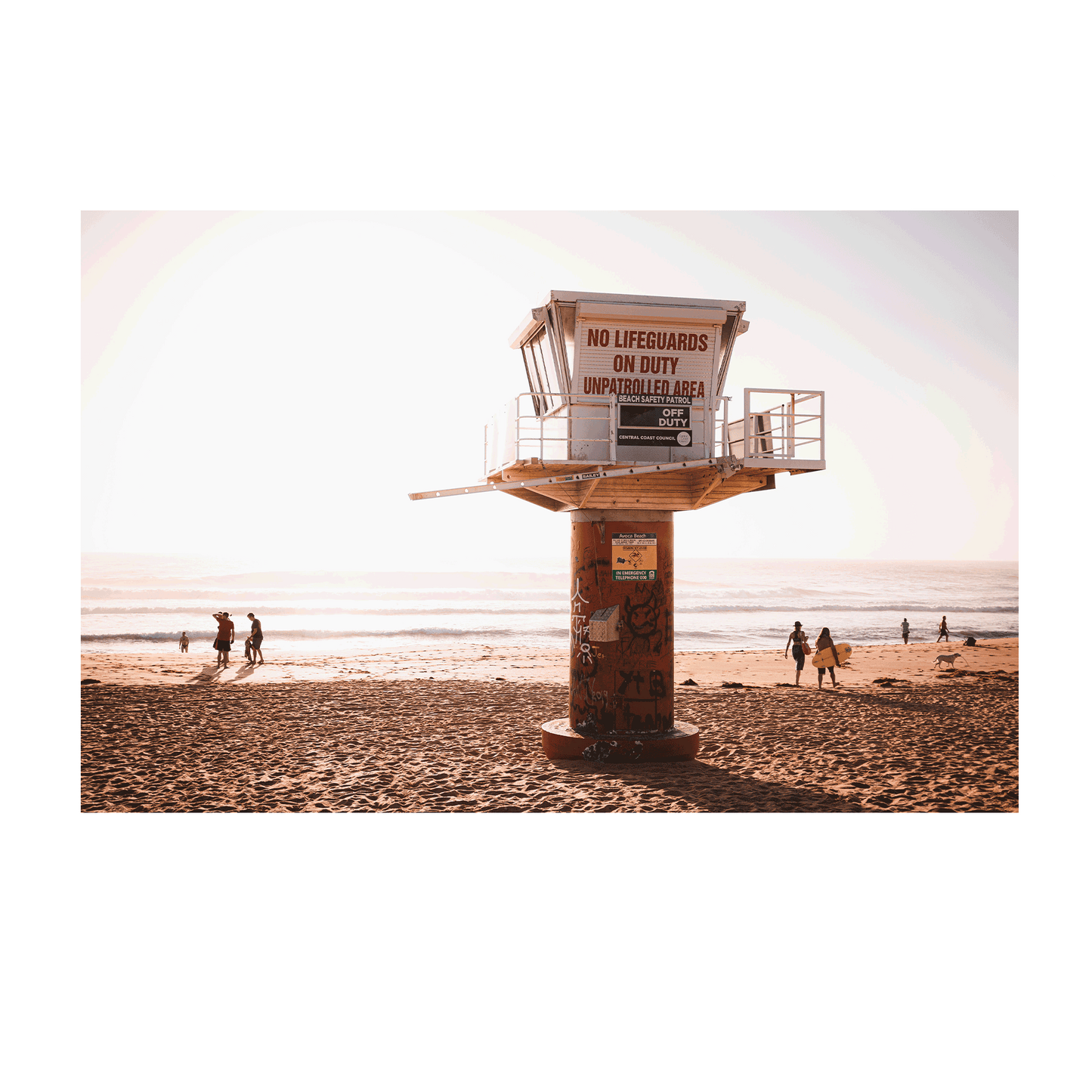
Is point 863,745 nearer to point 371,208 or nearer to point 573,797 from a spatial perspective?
point 573,797

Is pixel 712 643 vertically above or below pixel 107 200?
below

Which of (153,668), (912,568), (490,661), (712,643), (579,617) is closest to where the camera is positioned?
(579,617)

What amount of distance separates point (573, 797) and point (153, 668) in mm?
17064

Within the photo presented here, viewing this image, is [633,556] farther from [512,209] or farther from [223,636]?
[223,636]

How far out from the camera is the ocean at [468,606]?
138 feet

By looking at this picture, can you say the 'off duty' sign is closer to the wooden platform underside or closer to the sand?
the wooden platform underside

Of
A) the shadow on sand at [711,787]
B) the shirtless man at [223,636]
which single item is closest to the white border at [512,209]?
the shadow on sand at [711,787]

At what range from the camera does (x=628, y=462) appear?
35.8 ft

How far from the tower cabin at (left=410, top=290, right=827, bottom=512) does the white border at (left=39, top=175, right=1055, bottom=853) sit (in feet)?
5.94

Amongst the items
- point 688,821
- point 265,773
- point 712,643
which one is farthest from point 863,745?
point 712,643

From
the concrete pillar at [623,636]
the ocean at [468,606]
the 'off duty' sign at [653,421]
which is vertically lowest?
the ocean at [468,606]

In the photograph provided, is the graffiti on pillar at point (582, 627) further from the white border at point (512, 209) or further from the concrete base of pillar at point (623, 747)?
the white border at point (512, 209)

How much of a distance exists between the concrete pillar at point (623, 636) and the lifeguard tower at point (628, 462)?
2 centimetres
